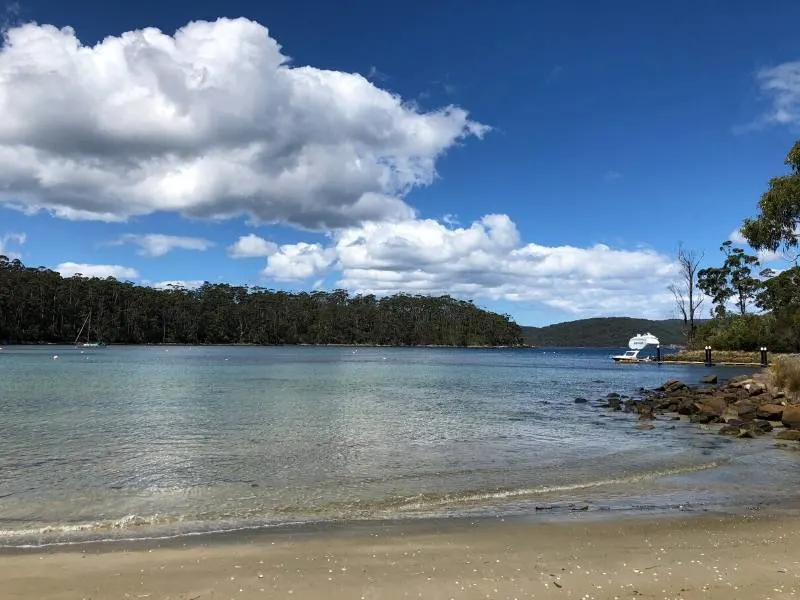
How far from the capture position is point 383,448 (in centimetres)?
1778

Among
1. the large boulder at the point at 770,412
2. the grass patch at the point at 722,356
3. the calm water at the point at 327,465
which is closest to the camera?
the calm water at the point at 327,465

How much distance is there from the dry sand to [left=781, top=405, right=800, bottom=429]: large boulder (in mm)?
15315

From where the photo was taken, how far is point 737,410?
27.4 metres

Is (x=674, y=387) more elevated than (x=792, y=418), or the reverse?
(x=792, y=418)

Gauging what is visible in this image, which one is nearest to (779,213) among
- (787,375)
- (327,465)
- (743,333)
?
(787,375)

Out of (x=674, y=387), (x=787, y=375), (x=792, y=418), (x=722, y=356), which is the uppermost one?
(x=787, y=375)

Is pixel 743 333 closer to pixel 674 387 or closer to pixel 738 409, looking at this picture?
pixel 674 387

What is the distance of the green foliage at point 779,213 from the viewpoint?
103 ft

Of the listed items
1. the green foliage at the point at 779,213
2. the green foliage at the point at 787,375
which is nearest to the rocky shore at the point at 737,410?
the green foliage at the point at 787,375

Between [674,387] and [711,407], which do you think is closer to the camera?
[711,407]

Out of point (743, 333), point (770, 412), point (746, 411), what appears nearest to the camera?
point (770, 412)

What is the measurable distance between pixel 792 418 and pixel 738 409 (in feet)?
16.6

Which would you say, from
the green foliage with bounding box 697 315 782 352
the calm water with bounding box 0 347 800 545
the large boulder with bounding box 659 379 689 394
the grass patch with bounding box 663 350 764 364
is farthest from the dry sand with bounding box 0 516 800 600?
the green foliage with bounding box 697 315 782 352

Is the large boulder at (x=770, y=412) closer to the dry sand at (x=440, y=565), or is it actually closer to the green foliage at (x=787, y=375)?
the green foliage at (x=787, y=375)
